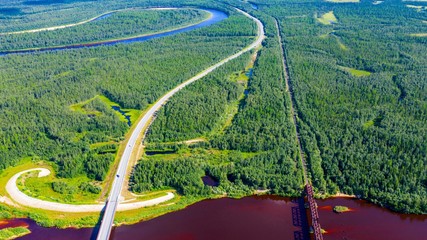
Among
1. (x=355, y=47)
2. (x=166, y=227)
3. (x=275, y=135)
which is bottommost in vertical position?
(x=166, y=227)

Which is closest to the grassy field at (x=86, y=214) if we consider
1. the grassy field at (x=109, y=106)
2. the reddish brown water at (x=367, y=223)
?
the reddish brown water at (x=367, y=223)

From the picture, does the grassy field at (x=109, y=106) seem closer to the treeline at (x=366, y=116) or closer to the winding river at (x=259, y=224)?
the winding river at (x=259, y=224)

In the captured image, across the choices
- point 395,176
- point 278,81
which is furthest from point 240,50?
point 395,176

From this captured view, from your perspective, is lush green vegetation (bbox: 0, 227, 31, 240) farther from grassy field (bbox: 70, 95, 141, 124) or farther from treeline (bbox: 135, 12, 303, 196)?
grassy field (bbox: 70, 95, 141, 124)

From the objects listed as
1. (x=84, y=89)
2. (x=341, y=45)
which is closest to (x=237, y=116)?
(x=84, y=89)

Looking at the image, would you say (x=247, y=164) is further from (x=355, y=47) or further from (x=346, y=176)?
(x=355, y=47)

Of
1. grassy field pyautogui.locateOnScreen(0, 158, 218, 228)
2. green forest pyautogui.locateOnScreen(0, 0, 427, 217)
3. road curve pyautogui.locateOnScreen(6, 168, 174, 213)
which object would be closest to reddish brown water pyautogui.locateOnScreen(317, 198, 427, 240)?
green forest pyautogui.locateOnScreen(0, 0, 427, 217)
